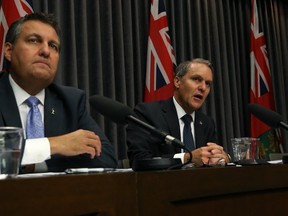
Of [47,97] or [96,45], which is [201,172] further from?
[96,45]

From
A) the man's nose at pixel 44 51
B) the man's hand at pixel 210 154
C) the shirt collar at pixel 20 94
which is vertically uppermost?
the man's nose at pixel 44 51

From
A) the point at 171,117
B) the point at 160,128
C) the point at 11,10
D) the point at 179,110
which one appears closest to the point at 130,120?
the point at 160,128

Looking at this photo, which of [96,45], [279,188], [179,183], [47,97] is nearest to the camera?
[179,183]

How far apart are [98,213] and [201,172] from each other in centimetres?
34

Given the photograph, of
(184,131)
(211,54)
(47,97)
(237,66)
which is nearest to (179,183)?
(47,97)

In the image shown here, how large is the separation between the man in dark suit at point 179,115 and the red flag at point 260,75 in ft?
6.06

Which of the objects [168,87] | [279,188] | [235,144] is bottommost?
[279,188]

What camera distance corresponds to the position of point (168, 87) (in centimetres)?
368

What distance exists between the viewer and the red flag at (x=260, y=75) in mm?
4621

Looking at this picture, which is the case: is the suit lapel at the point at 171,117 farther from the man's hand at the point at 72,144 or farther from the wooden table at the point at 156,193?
the wooden table at the point at 156,193

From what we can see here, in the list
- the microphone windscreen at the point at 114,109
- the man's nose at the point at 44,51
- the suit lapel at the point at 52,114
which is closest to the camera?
the microphone windscreen at the point at 114,109

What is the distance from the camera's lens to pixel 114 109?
1186mm

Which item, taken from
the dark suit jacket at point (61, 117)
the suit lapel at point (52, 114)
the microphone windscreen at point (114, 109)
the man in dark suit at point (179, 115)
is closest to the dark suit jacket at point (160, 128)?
the man in dark suit at point (179, 115)

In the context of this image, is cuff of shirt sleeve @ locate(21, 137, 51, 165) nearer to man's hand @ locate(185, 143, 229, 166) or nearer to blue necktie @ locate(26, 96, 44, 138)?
blue necktie @ locate(26, 96, 44, 138)
